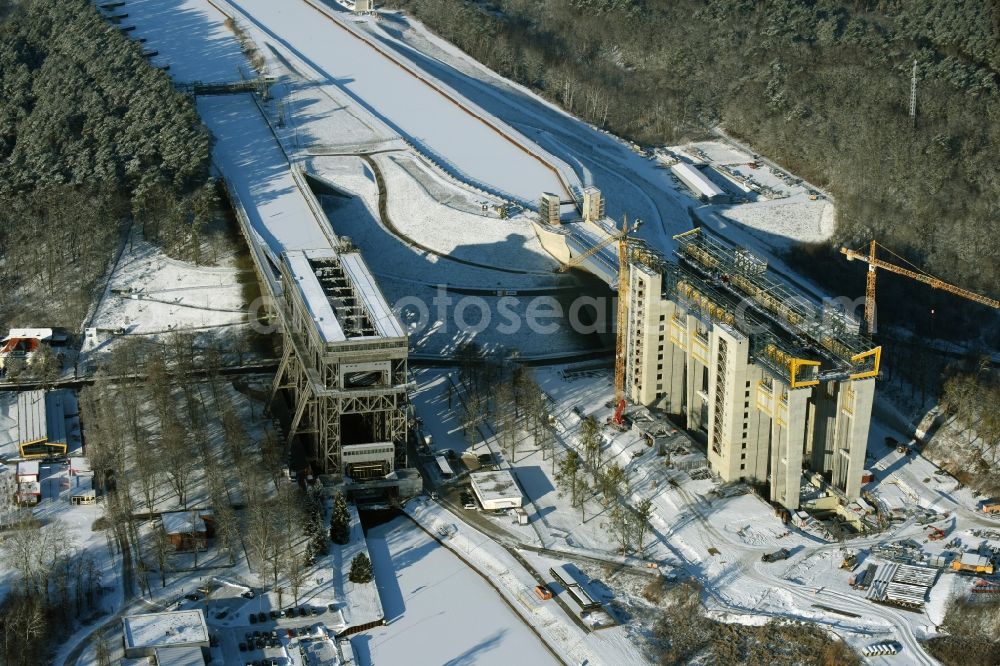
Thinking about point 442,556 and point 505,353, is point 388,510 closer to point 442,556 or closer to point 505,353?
point 442,556

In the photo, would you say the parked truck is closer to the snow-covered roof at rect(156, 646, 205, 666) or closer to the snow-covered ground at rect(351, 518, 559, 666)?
the snow-covered ground at rect(351, 518, 559, 666)

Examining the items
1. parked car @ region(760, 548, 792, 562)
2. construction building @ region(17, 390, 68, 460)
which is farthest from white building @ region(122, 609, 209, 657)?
parked car @ region(760, 548, 792, 562)

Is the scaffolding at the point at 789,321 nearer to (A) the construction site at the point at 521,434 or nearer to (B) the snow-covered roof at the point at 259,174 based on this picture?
(A) the construction site at the point at 521,434

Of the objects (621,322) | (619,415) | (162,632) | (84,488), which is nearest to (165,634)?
(162,632)

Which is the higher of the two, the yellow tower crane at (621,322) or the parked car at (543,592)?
the yellow tower crane at (621,322)

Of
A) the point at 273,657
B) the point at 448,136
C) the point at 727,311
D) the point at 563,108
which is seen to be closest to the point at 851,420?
the point at 727,311

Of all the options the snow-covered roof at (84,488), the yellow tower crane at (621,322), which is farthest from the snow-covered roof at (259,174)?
the snow-covered roof at (84,488)
